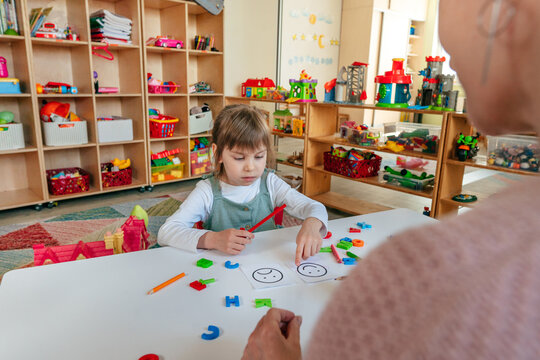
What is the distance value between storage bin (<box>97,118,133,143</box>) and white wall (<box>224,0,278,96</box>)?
109 centimetres

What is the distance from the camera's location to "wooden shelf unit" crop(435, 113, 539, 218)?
7.64ft

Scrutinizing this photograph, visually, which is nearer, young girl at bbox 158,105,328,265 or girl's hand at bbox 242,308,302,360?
girl's hand at bbox 242,308,302,360

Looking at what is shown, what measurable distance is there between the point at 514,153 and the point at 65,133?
3115 mm

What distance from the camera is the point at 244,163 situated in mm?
1461

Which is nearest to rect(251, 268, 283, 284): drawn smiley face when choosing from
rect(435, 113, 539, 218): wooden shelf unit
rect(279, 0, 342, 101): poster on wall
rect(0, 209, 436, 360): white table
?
rect(0, 209, 436, 360): white table

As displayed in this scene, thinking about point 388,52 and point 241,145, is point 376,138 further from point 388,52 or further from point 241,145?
point 388,52

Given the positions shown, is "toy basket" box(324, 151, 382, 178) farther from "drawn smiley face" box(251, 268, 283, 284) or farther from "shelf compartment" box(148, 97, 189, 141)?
"drawn smiley face" box(251, 268, 283, 284)

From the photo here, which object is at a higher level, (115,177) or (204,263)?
(204,263)

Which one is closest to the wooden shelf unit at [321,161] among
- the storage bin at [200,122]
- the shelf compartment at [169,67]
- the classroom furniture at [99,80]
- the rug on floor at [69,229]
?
the rug on floor at [69,229]

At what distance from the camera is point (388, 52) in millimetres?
6480

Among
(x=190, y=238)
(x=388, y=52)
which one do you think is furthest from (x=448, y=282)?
(x=388, y=52)

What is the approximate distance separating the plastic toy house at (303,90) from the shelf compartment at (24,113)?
79.2 inches

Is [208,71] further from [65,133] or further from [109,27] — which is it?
[65,133]

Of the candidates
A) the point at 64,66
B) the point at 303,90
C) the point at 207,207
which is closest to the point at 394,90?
the point at 303,90
